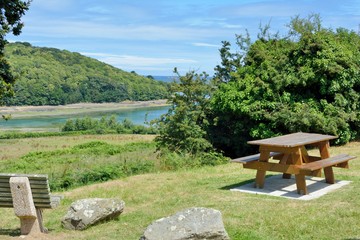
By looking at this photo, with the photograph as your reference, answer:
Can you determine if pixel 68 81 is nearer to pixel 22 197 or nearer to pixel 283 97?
pixel 283 97

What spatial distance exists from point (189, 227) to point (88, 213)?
82.6 inches

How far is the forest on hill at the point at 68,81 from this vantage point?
443 ft

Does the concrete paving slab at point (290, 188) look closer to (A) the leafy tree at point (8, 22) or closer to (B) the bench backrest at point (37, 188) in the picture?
(B) the bench backrest at point (37, 188)

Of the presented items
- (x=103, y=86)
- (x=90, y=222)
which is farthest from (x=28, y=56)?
(x=90, y=222)

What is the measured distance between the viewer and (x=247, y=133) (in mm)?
22750

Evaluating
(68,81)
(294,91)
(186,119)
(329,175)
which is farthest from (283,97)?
(68,81)

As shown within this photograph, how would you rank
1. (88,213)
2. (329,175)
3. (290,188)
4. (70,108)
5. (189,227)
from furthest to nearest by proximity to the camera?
(70,108)
(329,175)
(290,188)
(88,213)
(189,227)

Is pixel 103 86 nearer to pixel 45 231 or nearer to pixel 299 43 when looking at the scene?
pixel 299 43

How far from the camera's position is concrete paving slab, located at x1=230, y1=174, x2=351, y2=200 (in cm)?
915

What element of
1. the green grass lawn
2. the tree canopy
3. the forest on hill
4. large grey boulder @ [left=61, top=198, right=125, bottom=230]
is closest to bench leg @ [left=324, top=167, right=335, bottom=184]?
the green grass lawn

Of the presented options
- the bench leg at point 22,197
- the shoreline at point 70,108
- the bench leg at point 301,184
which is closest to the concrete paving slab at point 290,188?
the bench leg at point 301,184

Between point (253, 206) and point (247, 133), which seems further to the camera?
point (247, 133)

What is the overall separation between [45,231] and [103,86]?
6000 inches

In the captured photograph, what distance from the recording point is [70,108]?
140m
